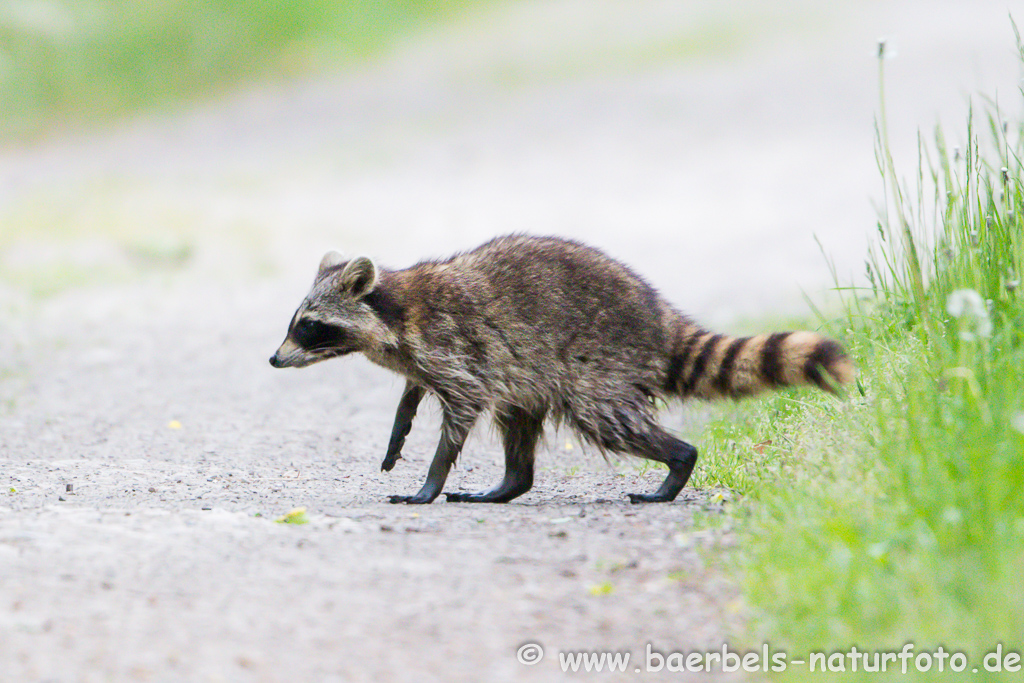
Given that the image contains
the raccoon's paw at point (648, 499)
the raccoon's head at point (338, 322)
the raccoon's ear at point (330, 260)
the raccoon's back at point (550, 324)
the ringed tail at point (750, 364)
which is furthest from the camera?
the raccoon's ear at point (330, 260)

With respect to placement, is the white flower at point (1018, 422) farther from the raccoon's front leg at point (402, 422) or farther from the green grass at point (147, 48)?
the green grass at point (147, 48)

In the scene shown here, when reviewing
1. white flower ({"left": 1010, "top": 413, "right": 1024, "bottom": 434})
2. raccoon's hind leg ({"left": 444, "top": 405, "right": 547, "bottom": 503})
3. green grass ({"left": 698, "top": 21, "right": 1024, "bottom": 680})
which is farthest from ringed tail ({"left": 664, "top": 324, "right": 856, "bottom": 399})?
white flower ({"left": 1010, "top": 413, "right": 1024, "bottom": 434})

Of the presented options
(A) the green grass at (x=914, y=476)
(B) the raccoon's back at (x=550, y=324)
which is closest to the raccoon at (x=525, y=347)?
(B) the raccoon's back at (x=550, y=324)

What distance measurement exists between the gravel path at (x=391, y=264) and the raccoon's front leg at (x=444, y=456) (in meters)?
0.25

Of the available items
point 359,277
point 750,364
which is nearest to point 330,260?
point 359,277

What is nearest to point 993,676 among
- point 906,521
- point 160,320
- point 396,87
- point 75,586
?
point 906,521

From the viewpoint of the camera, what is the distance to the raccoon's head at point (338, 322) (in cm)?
525

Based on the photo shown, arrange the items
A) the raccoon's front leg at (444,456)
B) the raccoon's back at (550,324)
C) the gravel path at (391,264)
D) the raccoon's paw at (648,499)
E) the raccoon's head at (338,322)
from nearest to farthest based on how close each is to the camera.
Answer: the gravel path at (391,264), the raccoon's paw at (648,499), the raccoon's front leg at (444,456), the raccoon's back at (550,324), the raccoon's head at (338,322)

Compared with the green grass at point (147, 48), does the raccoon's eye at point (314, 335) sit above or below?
below

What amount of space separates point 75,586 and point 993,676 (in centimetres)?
243

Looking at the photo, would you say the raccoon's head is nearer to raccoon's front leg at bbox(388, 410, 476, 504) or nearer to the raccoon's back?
the raccoon's back

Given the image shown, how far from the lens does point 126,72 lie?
17141 mm

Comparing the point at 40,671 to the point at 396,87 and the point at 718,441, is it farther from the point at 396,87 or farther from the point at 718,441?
the point at 396,87

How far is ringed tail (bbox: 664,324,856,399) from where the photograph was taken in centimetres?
452
